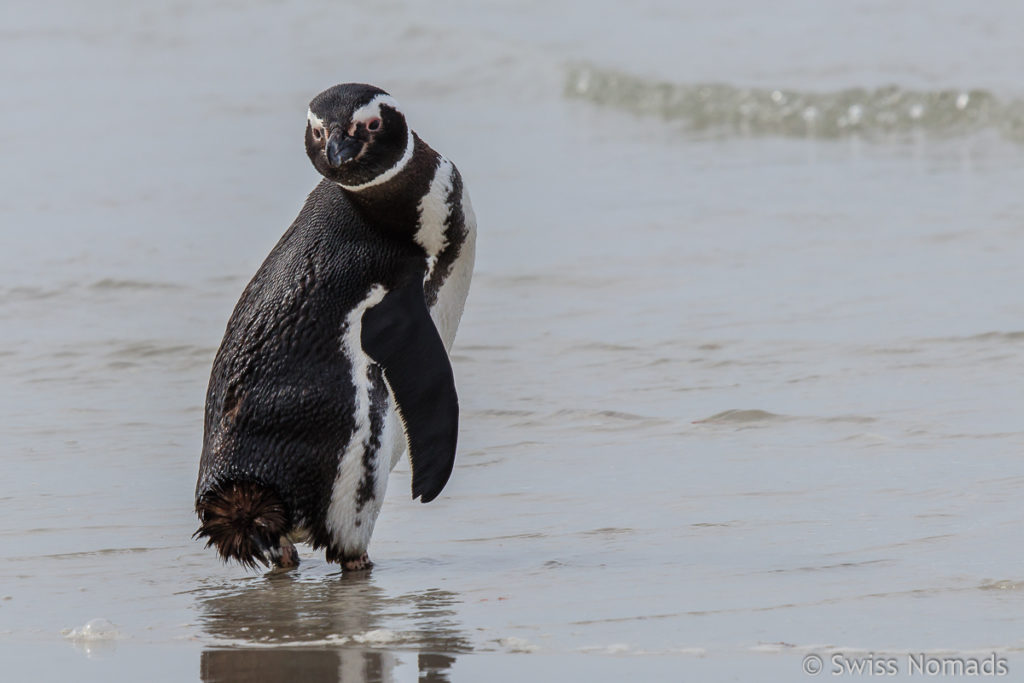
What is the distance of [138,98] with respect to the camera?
12.1 meters

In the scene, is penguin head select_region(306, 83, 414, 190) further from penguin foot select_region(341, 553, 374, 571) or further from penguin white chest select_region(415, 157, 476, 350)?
penguin foot select_region(341, 553, 374, 571)

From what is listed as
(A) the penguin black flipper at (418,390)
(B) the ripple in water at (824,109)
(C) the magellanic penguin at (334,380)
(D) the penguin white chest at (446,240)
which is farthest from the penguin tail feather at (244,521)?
(B) the ripple in water at (824,109)

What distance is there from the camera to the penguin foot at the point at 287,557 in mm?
3543

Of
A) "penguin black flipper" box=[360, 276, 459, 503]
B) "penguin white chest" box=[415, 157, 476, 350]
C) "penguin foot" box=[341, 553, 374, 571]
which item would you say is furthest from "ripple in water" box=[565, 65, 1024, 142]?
"penguin foot" box=[341, 553, 374, 571]

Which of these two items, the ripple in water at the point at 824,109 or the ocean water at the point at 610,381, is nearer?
the ocean water at the point at 610,381

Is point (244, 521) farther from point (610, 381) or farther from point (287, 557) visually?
point (610, 381)

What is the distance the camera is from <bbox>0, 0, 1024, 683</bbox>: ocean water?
3.02m

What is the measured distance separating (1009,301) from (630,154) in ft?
14.2

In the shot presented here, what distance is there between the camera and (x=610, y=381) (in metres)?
5.04

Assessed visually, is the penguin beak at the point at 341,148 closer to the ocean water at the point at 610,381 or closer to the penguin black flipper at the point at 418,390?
the penguin black flipper at the point at 418,390

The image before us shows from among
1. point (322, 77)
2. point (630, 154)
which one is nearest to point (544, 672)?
point (630, 154)

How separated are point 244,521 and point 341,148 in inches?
31.8

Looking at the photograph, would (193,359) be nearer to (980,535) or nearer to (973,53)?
(980,535)

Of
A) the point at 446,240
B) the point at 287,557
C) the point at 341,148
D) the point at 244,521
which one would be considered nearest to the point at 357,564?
the point at 287,557
